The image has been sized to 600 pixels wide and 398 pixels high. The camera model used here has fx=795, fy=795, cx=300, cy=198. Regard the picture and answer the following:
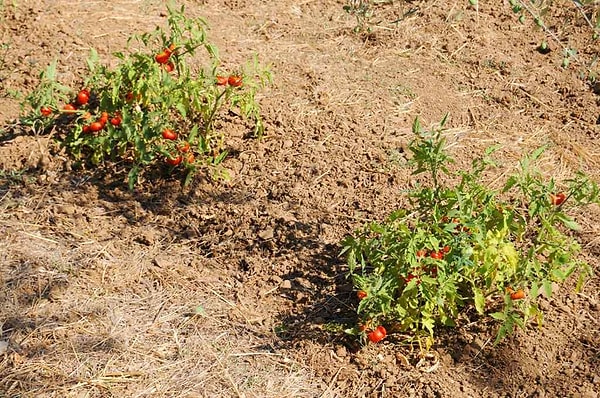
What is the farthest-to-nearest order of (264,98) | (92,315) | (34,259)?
(264,98) < (34,259) < (92,315)

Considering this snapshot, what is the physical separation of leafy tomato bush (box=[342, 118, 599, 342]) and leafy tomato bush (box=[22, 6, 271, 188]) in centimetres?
121

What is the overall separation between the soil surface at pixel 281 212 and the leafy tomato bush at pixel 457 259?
0.51ft

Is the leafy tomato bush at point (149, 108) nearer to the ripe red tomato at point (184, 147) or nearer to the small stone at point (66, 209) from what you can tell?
the ripe red tomato at point (184, 147)

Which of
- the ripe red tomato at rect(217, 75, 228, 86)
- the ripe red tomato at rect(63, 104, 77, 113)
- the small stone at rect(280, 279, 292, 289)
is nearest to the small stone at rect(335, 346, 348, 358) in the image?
the small stone at rect(280, 279, 292, 289)

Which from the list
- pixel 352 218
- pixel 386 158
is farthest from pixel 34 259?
pixel 386 158

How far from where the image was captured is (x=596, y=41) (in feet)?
16.8

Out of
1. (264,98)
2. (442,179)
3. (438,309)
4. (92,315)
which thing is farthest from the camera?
(264,98)

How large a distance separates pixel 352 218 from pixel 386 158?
485mm

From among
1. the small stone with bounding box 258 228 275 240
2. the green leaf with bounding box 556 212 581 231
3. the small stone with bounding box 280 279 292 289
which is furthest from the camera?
the small stone with bounding box 258 228 275 240

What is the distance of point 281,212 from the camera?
400 centimetres

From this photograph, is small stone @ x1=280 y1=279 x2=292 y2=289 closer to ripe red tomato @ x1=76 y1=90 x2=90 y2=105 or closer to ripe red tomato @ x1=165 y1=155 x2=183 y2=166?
ripe red tomato @ x1=165 y1=155 x2=183 y2=166

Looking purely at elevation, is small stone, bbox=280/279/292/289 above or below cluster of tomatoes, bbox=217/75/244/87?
below

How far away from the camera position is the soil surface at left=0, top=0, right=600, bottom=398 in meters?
3.31

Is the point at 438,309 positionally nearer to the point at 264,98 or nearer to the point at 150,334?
the point at 150,334
